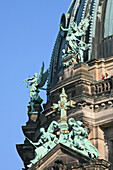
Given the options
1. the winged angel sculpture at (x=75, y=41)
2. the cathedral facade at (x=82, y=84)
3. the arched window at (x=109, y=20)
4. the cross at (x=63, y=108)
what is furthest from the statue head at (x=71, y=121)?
the arched window at (x=109, y=20)

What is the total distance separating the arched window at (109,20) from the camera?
3491 cm

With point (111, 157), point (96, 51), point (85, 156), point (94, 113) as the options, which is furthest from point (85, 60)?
point (85, 156)

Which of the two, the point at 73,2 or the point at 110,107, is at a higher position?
the point at 73,2

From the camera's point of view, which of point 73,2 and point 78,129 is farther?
point 73,2

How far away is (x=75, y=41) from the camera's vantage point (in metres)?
34.8

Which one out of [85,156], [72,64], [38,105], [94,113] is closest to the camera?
[85,156]

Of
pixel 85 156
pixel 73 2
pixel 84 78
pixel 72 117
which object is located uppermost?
pixel 73 2

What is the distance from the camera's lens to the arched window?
34906 millimetres

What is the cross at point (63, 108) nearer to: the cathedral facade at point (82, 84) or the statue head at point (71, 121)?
the statue head at point (71, 121)

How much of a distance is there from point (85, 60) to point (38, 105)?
4747 mm

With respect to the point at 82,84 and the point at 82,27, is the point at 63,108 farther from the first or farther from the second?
the point at 82,27

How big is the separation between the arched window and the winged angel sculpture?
109cm

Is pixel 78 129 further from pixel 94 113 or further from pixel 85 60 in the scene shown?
pixel 85 60

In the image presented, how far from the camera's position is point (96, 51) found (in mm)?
34406
